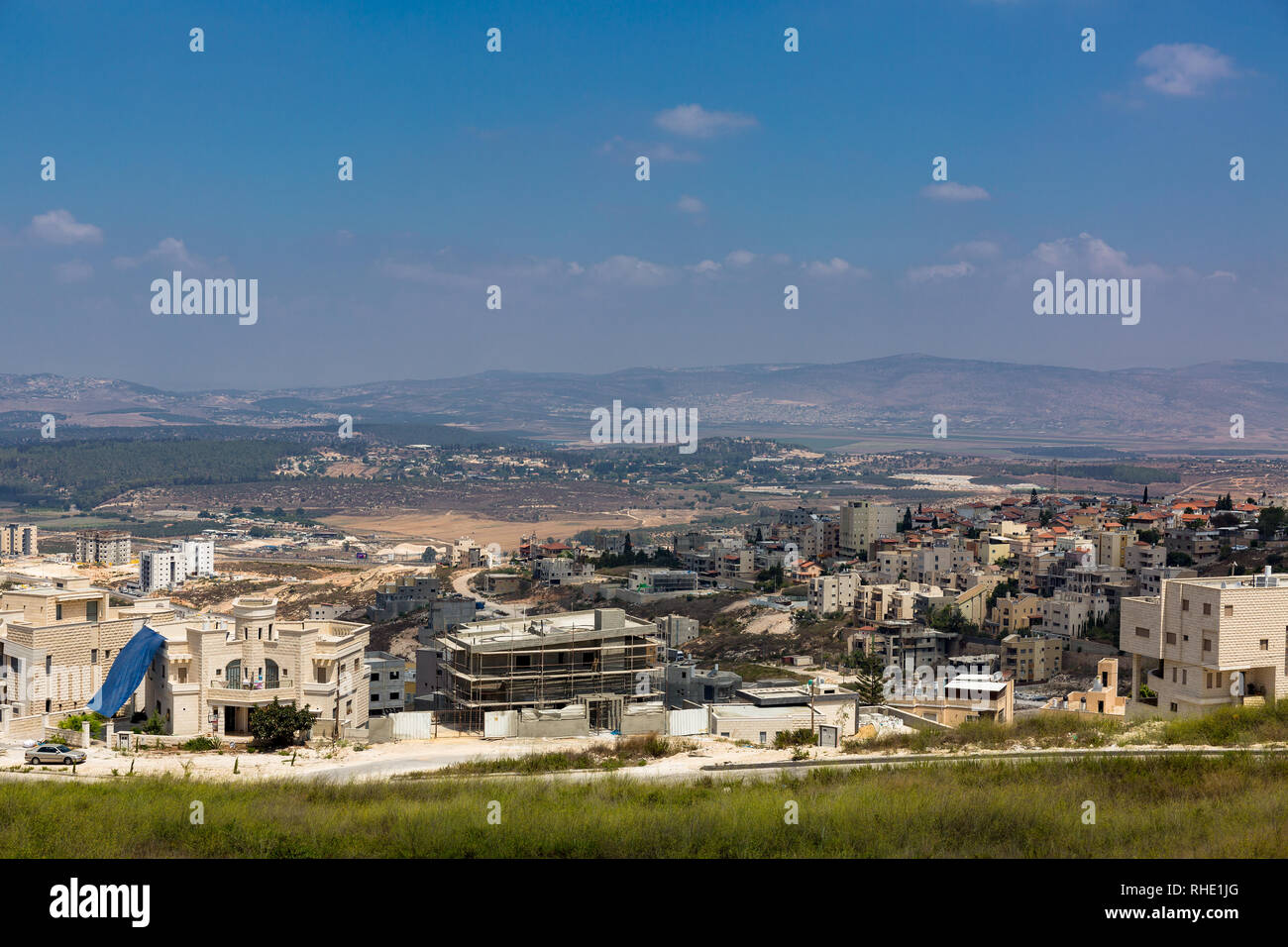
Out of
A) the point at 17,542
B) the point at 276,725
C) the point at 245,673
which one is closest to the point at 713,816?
the point at 276,725

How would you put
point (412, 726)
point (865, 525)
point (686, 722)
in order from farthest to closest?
point (865, 525) → point (412, 726) → point (686, 722)

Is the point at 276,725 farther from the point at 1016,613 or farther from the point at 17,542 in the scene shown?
the point at 17,542

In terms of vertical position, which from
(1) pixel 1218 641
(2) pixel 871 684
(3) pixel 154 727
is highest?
(1) pixel 1218 641

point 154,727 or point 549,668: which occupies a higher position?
point 549,668

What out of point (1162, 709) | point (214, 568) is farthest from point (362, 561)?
point (1162, 709)

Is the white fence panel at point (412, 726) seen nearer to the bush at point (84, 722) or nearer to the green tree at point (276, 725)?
the green tree at point (276, 725)

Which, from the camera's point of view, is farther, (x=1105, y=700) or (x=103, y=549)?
(x=103, y=549)

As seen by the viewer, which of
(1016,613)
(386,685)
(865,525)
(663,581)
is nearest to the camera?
(386,685)

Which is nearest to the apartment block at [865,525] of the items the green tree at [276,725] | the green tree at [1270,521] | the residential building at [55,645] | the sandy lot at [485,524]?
the green tree at [1270,521]
